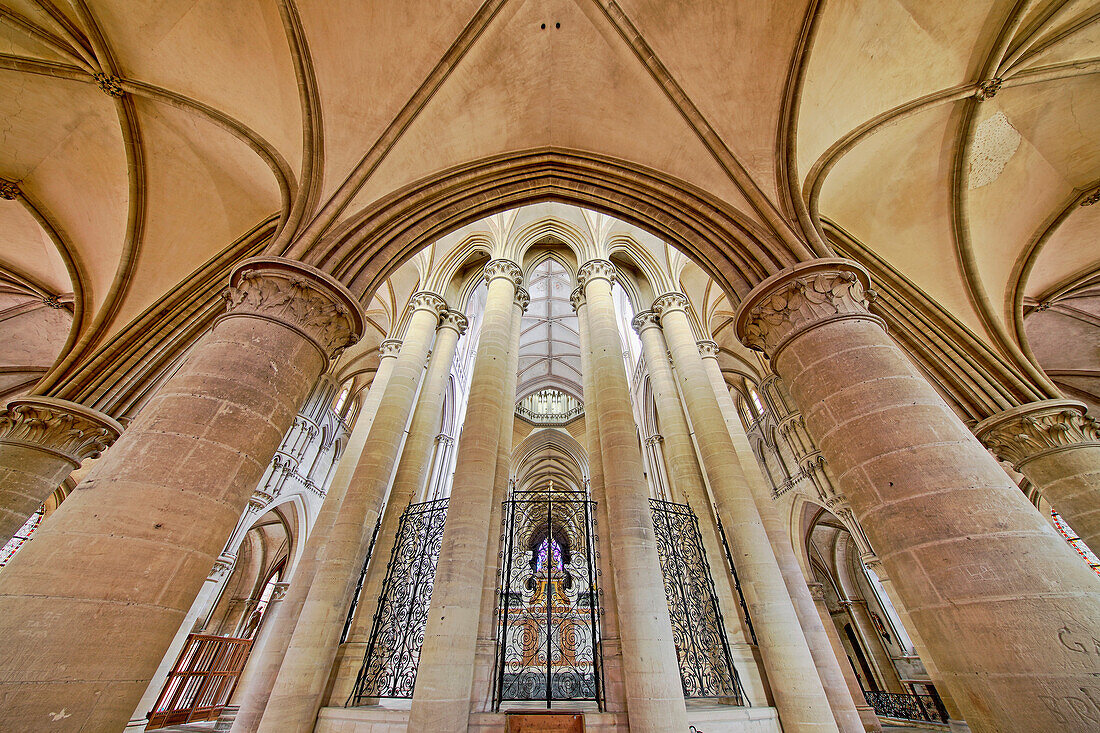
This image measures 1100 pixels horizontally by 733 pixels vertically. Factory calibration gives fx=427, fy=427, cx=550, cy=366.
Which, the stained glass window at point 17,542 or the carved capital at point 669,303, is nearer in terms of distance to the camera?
the carved capital at point 669,303

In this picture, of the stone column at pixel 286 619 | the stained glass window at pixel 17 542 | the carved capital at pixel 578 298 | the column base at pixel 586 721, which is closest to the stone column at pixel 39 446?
the stone column at pixel 286 619

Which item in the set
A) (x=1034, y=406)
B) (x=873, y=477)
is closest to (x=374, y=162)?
(x=873, y=477)

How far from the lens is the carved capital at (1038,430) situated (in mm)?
5531

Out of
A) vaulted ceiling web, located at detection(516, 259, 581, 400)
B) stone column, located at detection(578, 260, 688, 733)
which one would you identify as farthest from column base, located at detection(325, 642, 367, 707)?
vaulted ceiling web, located at detection(516, 259, 581, 400)

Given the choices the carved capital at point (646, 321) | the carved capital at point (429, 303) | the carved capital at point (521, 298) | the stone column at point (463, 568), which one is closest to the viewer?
the stone column at point (463, 568)

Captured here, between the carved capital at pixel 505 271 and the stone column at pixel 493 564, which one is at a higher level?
the carved capital at pixel 505 271

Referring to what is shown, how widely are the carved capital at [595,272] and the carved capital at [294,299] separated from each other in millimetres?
5086

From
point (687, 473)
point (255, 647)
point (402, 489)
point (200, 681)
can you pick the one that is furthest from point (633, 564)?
point (255, 647)

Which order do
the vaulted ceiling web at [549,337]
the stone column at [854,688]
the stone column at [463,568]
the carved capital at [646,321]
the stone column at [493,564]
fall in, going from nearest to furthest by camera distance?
the stone column at [463,568], the stone column at [493,564], the stone column at [854,688], the carved capital at [646,321], the vaulted ceiling web at [549,337]

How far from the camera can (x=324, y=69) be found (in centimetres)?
493

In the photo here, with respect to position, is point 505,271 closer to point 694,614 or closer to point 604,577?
point 604,577

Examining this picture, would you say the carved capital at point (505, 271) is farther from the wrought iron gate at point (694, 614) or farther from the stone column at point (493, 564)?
the wrought iron gate at point (694, 614)

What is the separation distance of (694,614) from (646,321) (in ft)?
17.1

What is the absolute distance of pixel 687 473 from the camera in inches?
282
